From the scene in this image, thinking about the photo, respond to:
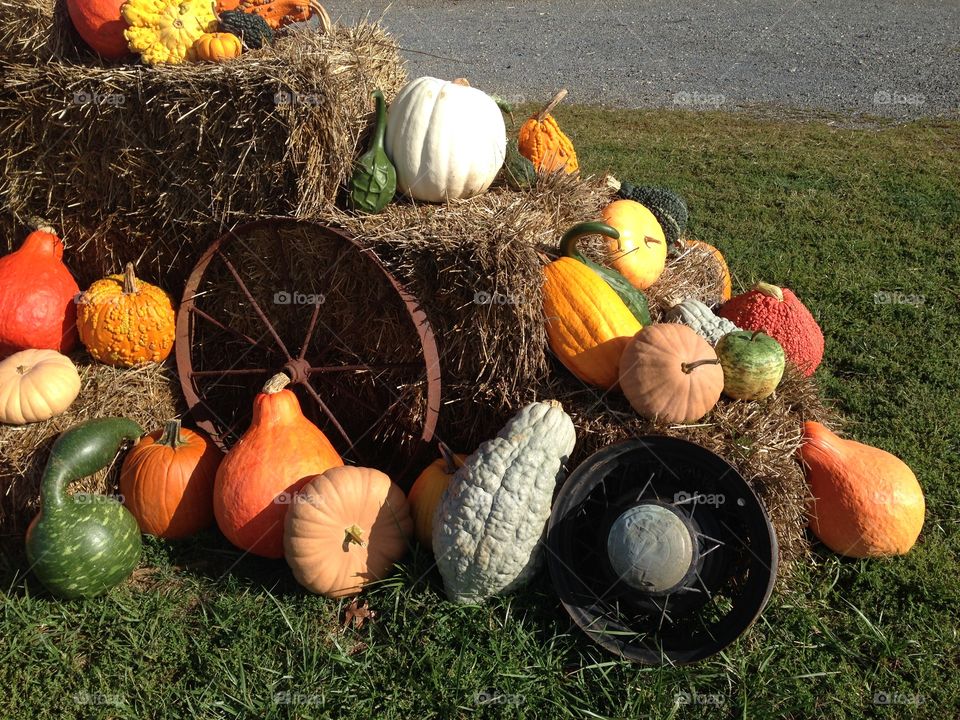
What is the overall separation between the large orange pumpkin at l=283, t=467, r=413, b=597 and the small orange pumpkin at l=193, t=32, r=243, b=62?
86.3 inches

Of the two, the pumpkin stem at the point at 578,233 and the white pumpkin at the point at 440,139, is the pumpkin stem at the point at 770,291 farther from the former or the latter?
the white pumpkin at the point at 440,139

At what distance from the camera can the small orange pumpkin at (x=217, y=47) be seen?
3998 millimetres

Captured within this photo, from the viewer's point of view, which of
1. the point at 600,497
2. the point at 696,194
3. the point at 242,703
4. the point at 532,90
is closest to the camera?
the point at 242,703

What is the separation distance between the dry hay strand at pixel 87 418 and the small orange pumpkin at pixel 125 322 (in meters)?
0.08

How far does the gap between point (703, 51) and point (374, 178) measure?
11636 mm

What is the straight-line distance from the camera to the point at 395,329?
402cm

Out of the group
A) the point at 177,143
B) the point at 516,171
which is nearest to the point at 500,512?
the point at 516,171

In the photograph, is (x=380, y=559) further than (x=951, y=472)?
No

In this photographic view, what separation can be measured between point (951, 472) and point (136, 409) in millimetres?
4194

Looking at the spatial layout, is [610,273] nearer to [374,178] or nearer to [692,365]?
[692,365]

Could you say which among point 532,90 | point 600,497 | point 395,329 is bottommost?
point 532,90

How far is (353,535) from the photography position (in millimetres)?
3320

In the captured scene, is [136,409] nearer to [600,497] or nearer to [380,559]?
[380,559]

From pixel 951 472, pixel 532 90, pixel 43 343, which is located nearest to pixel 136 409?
pixel 43 343
